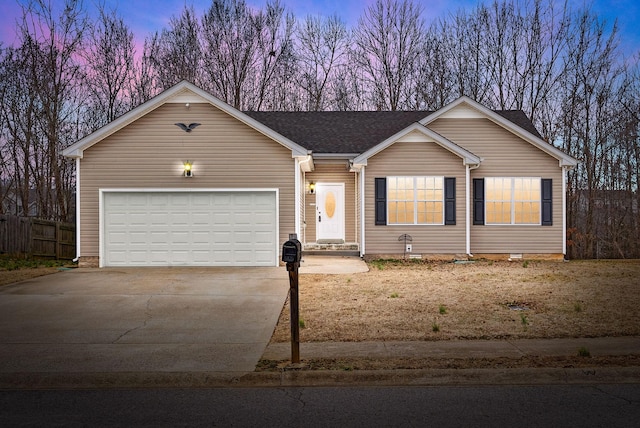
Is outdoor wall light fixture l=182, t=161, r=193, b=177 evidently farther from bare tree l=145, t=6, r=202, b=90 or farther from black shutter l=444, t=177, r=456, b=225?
bare tree l=145, t=6, r=202, b=90

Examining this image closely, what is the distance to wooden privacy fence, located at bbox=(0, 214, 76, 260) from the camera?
19266 millimetres

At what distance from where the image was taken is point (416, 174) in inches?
697

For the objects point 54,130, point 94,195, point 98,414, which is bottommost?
point 98,414

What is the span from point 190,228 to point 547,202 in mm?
11643

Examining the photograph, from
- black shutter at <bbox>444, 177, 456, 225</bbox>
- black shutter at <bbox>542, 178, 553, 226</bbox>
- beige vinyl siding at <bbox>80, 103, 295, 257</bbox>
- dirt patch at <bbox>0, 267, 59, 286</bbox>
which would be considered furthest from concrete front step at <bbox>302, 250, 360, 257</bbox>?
dirt patch at <bbox>0, 267, 59, 286</bbox>

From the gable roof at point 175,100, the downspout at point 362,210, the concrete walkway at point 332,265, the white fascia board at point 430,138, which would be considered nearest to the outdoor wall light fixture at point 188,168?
the gable roof at point 175,100

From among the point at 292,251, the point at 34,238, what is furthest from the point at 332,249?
the point at 292,251

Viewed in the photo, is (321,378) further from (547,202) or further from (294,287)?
(547,202)

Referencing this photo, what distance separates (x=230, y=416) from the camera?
4711mm

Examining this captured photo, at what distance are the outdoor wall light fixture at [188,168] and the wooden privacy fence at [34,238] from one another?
780 cm

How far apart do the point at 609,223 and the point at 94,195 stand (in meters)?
25.8

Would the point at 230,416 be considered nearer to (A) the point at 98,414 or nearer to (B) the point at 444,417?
(A) the point at 98,414

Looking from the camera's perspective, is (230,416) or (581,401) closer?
(230,416)

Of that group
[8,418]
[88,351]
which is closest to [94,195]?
[88,351]
